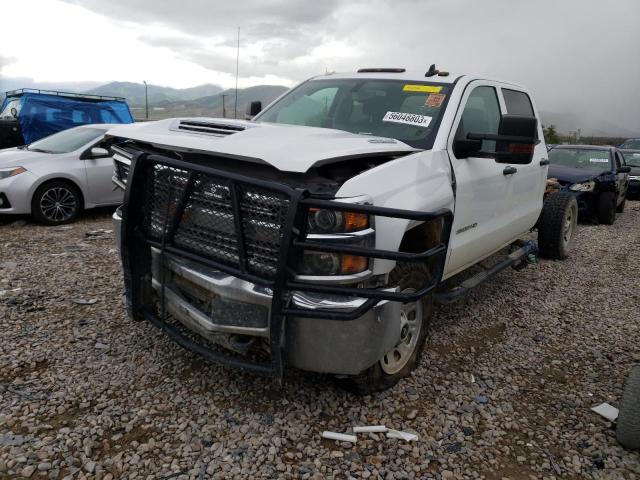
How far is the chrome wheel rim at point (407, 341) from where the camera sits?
9.68ft

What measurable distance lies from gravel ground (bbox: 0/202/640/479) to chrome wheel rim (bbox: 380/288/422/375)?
170 mm

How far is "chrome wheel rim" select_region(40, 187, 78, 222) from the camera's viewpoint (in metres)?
6.80

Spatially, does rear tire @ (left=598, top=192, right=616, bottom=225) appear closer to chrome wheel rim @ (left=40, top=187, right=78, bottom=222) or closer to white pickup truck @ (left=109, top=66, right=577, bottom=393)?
white pickup truck @ (left=109, top=66, right=577, bottom=393)

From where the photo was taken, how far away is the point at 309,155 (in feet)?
7.61

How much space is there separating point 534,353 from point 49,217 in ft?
21.1

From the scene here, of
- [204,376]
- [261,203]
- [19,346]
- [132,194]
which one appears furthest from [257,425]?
[19,346]

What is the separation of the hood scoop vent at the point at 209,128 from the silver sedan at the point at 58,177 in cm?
397

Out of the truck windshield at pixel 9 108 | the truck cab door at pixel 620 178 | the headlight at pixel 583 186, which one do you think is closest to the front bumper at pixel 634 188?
the truck cab door at pixel 620 178

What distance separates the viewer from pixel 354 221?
2.27 meters

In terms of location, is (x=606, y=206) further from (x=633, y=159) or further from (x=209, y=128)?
(x=209, y=128)

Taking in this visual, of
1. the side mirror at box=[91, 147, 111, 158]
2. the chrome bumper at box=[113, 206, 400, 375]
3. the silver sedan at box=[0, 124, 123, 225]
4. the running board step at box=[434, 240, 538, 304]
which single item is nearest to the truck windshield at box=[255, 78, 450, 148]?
the running board step at box=[434, 240, 538, 304]

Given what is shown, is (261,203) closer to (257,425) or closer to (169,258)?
(169,258)

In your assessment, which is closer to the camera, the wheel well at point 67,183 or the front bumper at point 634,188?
the wheel well at point 67,183

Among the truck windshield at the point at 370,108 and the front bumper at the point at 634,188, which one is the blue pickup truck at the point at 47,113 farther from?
the front bumper at the point at 634,188
